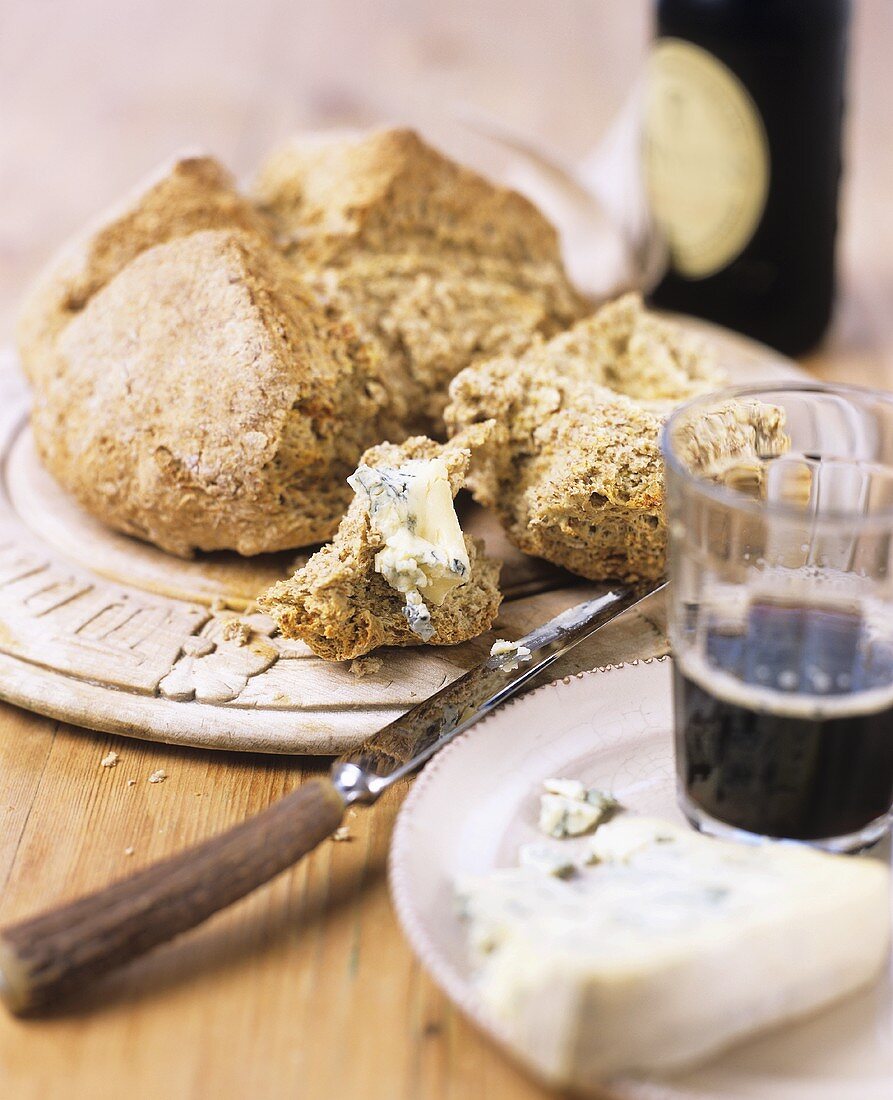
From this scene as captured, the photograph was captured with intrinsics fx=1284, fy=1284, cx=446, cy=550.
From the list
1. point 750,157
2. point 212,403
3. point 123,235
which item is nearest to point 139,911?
point 212,403

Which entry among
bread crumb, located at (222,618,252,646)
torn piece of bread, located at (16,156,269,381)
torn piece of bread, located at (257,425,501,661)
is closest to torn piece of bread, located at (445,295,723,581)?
torn piece of bread, located at (257,425,501,661)

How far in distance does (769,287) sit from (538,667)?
5.86ft

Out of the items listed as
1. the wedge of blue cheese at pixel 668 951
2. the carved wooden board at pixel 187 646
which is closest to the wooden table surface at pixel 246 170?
the carved wooden board at pixel 187 646

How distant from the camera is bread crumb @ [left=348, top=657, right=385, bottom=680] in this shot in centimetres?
199

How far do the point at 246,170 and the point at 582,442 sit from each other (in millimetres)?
2494

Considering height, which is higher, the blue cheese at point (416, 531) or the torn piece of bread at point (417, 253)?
the torn piece of bread at point (417, 253)

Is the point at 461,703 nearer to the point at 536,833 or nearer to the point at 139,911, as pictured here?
the point at 536,833

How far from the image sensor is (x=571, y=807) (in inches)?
64.6

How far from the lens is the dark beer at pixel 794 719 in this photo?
1.47m

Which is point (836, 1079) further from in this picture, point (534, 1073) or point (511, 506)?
point (511, 506)

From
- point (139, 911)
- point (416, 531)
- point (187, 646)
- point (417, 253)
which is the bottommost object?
point (187, 646)

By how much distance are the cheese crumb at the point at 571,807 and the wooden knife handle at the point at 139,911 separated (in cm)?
30

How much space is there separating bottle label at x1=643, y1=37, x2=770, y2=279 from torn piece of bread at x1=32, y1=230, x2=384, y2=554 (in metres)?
1.25

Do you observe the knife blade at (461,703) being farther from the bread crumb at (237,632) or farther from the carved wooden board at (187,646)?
the bread crumb at (237,632)
